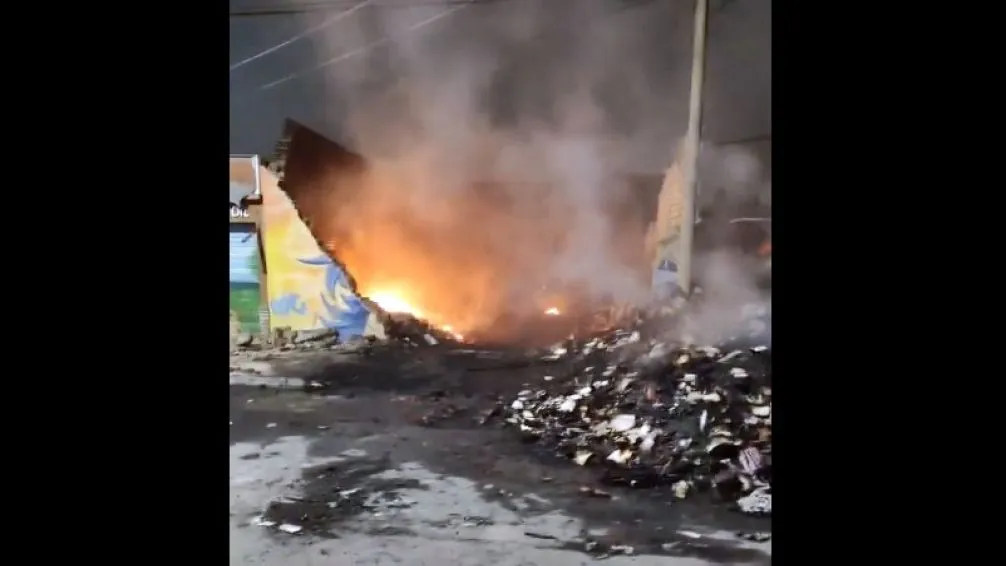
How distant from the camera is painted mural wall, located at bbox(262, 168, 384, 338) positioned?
59.2 inches

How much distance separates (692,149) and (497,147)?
0.37m

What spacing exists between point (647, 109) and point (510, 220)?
0.33 metres

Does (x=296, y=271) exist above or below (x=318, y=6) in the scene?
below

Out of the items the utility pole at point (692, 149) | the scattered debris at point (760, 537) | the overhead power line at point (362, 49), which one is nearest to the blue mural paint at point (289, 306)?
the overhead power line at point (362, 49)

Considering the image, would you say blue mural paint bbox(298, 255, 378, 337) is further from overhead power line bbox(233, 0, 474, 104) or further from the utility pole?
the utility pole

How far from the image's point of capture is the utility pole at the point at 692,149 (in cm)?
143

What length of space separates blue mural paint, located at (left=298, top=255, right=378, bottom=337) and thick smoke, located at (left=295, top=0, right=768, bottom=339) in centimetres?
3

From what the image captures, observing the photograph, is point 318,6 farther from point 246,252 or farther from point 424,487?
point 424,487

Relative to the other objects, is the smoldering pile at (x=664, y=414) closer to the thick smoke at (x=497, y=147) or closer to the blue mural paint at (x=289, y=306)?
the thick smoke at (x=497, y=147)

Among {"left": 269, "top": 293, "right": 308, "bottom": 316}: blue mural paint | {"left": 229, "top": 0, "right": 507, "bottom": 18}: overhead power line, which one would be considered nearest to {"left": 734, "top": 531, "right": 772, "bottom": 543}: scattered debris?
{"left": 269, "top": 293, "right": 308, "bottom": 316}: blue mural paint

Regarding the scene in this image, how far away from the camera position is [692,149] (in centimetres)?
144

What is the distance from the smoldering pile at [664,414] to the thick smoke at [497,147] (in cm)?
13

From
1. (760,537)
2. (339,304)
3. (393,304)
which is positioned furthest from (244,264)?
(760,537)
